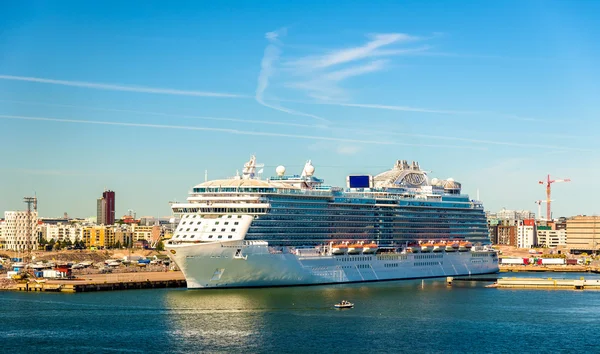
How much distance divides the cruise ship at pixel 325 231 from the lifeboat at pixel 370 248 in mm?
114

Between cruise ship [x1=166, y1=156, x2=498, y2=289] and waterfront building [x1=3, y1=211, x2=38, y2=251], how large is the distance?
3969 inches

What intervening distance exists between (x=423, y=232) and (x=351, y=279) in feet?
51.2

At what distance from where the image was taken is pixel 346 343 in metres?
50.5

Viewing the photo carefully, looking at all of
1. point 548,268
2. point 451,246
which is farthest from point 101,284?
point 548,268

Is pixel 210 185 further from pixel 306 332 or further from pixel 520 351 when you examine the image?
pixel 520 351

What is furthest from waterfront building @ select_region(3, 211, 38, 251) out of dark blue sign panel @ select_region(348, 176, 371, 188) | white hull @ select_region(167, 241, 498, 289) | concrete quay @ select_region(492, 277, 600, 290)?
concrete quay @ select_region(492, 277, 600, 290)

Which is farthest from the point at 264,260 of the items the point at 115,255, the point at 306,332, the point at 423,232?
the point at 115,255

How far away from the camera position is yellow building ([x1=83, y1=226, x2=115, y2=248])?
7515 inches

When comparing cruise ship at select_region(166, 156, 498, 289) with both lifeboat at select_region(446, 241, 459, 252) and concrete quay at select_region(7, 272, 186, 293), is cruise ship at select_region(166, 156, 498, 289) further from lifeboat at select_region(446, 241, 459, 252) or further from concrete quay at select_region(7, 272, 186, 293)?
concrete quay at select_region(7, 272, 186, 293)

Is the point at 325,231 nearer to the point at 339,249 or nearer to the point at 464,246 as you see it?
the point at 339,249

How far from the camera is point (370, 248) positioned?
281ft

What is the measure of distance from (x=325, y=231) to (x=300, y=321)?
81.3 feet

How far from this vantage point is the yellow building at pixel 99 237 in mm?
190875

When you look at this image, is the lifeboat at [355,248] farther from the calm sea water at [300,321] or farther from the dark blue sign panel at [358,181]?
the dark blue sign panel at [358,181]
